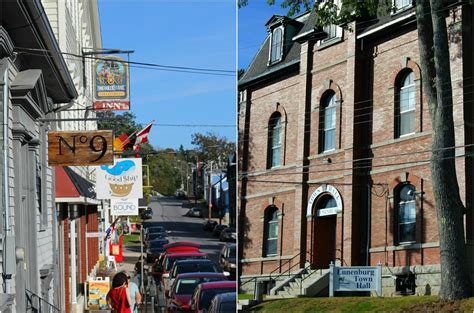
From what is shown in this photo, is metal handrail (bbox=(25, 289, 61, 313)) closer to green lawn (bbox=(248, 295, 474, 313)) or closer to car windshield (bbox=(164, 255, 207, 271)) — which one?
green lawn (bbox=(248, 295, 474, 313))

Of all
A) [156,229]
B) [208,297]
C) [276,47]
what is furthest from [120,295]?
[276,47]

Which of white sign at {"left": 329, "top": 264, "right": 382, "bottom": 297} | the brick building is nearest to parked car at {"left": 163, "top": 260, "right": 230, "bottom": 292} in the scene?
the brick building

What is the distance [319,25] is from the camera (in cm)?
806

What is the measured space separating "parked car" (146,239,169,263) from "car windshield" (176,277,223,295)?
38 cm

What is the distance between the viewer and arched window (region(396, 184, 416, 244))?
7.61 metres

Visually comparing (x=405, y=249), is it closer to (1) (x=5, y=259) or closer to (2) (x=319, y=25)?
(2) (x=319, y=25)

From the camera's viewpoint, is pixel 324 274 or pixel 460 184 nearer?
pixel 460 184

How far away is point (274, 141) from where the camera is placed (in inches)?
309

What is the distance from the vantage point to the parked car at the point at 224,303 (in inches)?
311

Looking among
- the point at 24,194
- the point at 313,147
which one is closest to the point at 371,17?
the point at 313,147

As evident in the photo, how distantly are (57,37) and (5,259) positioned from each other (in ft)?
6.63

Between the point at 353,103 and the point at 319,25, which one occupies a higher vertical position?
the point at 319,25

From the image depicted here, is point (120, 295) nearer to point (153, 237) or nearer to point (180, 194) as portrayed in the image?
point (180, 194)

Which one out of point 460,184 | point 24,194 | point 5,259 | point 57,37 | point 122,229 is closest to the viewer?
point 5,259
